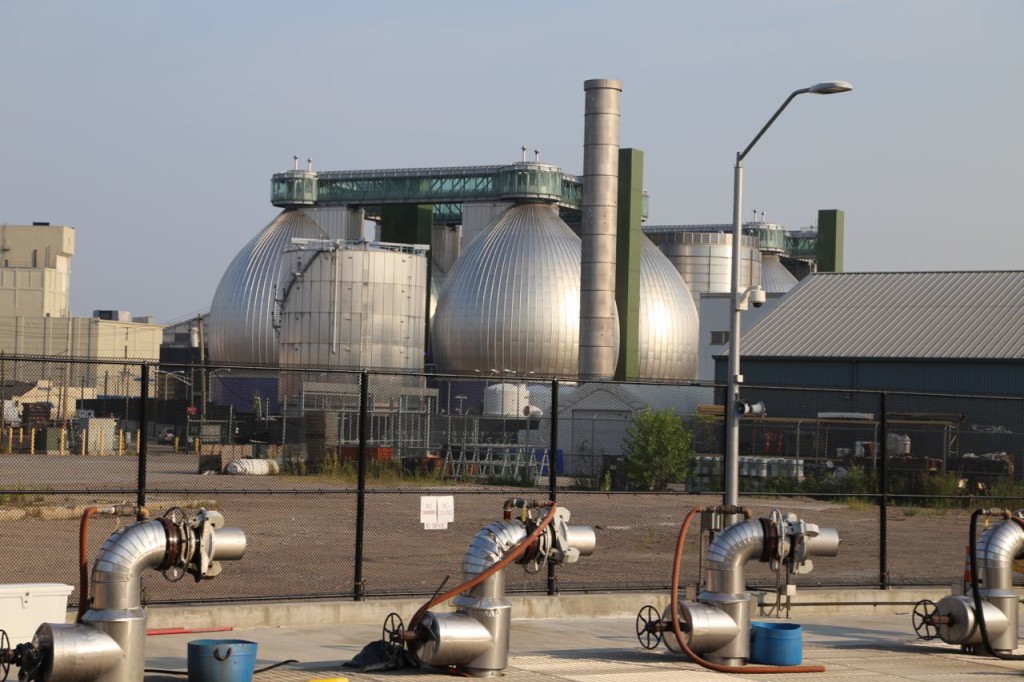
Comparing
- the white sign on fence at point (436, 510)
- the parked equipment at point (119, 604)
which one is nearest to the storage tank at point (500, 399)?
the white sign on fence at point (436, 510)

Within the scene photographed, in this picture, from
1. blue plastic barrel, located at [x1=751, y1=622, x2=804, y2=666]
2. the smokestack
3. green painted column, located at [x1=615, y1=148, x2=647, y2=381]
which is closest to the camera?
blue plastic barrel, located at [x1=751, y1=622, x2=804, y2=666]

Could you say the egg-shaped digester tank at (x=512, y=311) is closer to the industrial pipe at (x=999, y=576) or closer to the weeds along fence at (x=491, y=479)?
the weeds along fence at (x=491, y=479)

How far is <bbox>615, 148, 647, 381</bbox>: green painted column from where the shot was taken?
71.1 metres

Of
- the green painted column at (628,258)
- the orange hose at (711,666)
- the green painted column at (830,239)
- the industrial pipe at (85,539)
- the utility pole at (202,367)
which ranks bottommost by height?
the orange hose at (711,666)

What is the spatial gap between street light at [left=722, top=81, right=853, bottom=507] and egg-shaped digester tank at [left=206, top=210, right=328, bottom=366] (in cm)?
6241

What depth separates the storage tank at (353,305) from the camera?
2557 inches

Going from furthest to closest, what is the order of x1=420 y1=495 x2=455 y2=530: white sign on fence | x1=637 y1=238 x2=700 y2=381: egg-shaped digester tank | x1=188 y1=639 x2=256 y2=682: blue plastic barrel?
x1=637 y1=238 x2=700 y2=381: egg-shaped digester tank
x1=420 y1=495 x2=455 y2=530: white sign on fence
x1=188 y1=639 x2=256 y2=682: blue plastic barrel

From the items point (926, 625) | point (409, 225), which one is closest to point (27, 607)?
point (926, 625)

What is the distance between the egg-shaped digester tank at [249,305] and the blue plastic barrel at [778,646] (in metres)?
66.9

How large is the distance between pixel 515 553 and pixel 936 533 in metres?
23.4

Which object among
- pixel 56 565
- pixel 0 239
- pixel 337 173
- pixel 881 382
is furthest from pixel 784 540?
pixel 0 239

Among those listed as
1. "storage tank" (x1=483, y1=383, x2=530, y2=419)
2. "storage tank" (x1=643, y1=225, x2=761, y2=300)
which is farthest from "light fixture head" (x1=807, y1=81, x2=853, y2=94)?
"storage tank" (x1=643, y1=225, x2=761, y2=300)

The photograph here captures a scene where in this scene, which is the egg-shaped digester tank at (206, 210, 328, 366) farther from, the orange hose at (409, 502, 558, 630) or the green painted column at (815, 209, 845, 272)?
the orange hose at (409, 502, 558, 630)

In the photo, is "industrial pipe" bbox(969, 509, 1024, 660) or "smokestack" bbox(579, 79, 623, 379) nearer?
"industrial pipe" bbox(969, 509, 1024, 660)
